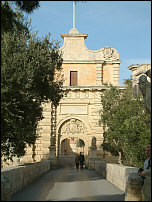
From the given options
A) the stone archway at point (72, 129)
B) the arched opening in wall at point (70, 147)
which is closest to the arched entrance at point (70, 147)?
the arched opening in wall at point (70, 147)

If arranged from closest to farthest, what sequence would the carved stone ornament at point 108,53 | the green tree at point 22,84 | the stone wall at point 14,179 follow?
the stone wall at point 14,179 < the green tree at point 22,84 < the carved stone ornament at point 108,53

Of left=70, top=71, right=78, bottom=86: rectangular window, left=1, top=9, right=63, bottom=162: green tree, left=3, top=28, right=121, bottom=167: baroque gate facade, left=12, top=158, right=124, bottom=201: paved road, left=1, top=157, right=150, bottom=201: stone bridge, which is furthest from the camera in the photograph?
left=70, top=71, right=78, bottom=86: rectangular window

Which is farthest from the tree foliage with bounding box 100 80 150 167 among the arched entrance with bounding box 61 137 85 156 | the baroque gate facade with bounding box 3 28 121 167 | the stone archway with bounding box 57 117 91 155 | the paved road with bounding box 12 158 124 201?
Result: the arched entrance with bounding box 61 137 85 156

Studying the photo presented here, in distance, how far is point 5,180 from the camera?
7.30 meters

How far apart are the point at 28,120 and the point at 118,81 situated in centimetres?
1686

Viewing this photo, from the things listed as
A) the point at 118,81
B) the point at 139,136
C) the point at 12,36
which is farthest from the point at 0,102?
the point at 118,81

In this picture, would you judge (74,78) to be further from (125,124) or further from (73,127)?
(125,124)

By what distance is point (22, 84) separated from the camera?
40.3 ft

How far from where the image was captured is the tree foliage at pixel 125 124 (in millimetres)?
18047

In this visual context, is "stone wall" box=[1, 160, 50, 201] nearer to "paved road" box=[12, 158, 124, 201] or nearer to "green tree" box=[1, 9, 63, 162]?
"paved road" box=[12, 158, 124, 201]

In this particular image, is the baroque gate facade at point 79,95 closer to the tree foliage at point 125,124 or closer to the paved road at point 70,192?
the tree foliage at point 125,124

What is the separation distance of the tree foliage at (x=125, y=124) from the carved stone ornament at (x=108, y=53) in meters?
3.43

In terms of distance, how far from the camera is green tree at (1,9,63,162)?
39.2 ft

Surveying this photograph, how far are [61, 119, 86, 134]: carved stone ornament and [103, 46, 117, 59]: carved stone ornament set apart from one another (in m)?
6.16
